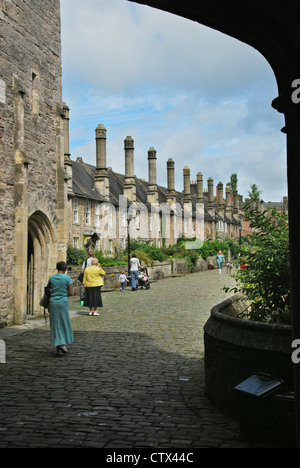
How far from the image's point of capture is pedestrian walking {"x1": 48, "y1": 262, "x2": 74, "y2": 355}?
9.61m

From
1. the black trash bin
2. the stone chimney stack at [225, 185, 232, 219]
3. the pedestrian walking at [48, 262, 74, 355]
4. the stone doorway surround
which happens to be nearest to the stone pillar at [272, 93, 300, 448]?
the black trash bin

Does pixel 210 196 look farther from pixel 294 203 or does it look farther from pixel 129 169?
pixel 294 203

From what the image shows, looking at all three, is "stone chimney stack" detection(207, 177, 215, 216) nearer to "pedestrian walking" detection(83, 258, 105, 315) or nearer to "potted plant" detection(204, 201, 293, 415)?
"pedestrian walking" detection(83, 258, 105, 315)

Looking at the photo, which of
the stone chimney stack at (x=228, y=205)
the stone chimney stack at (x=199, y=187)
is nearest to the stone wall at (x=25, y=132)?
the stone chimney stack at (x=199, y=187)

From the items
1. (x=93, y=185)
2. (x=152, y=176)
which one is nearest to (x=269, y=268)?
(x=93, y=185)

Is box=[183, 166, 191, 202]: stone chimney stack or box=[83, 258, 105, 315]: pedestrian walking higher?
box=[183, 166, 191, 202]: stone chimney stack

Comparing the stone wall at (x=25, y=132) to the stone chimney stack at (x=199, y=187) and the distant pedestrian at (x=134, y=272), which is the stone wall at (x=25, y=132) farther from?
the stone chimney stack at (x=199, y=187)

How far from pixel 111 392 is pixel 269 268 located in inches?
109

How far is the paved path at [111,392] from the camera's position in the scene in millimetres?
5160

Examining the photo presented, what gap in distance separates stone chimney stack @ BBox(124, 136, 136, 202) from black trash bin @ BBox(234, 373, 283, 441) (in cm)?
4976

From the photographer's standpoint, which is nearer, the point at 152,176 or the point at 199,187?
the point at 152,176

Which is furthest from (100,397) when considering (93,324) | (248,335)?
(93,324)

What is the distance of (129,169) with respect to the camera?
5462cm

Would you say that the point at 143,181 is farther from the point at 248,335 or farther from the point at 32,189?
the point at 248,335
